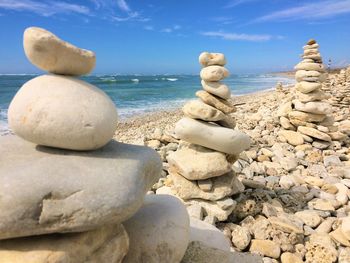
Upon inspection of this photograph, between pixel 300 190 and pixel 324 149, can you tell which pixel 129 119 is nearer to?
pixel 324 149

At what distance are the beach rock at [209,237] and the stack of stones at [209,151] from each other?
2.24ft

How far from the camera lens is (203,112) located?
4.75 meters

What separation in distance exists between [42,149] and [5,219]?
0.69m

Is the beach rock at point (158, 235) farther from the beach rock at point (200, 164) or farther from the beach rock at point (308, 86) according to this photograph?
the beach rock at point (308, 86)

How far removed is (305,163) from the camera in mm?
6871

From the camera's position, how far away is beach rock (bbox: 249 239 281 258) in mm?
3876

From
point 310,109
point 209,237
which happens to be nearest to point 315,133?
point 310,109

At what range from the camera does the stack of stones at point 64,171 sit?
6.73 feet

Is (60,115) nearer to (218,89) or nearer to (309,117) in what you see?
(218,89)

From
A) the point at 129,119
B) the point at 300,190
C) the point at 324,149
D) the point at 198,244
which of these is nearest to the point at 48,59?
the point at 198,244

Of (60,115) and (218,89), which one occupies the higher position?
(60,115)

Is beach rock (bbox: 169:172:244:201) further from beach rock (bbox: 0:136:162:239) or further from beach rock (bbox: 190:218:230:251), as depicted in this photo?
beach rock (bbox: 0:136:162:239)

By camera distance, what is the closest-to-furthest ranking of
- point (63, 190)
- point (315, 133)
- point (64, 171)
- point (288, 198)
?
1. point (63, 190)
2. point (64, 171)
3. point (288, 198)
4. point (315, 133)

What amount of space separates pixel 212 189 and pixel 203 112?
1109 millimetres
